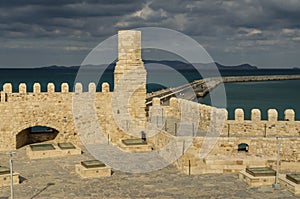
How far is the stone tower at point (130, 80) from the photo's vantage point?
912 inches

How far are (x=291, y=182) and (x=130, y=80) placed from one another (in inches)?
436

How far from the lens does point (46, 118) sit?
2336 cm

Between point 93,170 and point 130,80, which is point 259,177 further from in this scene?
point 130,80

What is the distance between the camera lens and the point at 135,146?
21.9 m

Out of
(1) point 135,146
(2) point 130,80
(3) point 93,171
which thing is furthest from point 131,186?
(2) point 130,80

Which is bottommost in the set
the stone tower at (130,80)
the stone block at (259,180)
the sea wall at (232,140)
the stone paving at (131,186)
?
the stone paving at (131,186)

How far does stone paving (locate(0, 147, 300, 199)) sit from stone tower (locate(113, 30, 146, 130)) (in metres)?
5.63

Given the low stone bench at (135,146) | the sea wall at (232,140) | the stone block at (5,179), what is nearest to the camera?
the stone block at (5,179)

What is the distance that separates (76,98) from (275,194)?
12.9 metres

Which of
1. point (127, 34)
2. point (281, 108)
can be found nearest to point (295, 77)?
point (281, 108)

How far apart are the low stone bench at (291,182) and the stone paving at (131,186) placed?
232mm

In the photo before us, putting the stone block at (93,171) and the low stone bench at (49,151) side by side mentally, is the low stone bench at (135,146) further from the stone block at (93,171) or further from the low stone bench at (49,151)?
the stone block at (93,171)

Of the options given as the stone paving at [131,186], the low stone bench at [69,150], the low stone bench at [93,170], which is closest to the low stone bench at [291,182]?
the stone paving at [131,186]

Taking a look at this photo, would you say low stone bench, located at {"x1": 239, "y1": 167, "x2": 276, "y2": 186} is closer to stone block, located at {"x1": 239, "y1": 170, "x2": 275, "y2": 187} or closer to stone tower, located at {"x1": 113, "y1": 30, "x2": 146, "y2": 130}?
stone block, located at {"x1": 239, "y1": 170, "x2": 275, "y2": 187}
